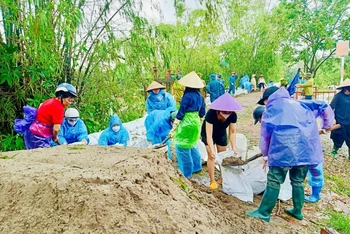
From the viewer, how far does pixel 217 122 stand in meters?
3.69

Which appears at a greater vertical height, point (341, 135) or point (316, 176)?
point (316, 176)

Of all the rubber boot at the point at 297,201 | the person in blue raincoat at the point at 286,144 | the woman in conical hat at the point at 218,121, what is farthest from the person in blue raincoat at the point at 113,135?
the rubber boot at the point at 297,201

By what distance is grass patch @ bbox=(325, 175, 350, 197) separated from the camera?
4.24 m

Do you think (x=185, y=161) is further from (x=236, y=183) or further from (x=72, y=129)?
(x=72, y=129)

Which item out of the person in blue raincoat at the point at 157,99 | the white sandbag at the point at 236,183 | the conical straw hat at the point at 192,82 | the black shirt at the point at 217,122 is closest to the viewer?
the white sandbag at the point at 236,183

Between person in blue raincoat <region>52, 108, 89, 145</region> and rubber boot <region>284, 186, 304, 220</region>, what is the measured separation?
259 cm

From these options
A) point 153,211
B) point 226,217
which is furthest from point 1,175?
point 226,217

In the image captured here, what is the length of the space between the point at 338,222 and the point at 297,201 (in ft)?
1.68

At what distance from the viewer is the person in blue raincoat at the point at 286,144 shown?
8.89 ft

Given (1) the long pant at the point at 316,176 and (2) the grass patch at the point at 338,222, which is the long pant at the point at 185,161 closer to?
(1) the long pant at the point at 316,176

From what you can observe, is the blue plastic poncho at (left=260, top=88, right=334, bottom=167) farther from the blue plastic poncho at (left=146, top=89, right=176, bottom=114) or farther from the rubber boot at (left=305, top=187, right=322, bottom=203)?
the blue plastic poncho at (left=146, top=89, right=176, bottom=114)

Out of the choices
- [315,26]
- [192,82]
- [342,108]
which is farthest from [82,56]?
[315,26]

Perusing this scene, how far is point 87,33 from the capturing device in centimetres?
471

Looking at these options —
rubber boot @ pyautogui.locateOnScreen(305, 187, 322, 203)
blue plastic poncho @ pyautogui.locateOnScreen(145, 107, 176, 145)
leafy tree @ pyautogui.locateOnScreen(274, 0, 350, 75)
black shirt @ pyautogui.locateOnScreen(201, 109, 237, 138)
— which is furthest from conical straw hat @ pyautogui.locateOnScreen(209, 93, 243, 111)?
leafy tree @ pyautogui.locateOnScreen(274, 0, 350, 75)
